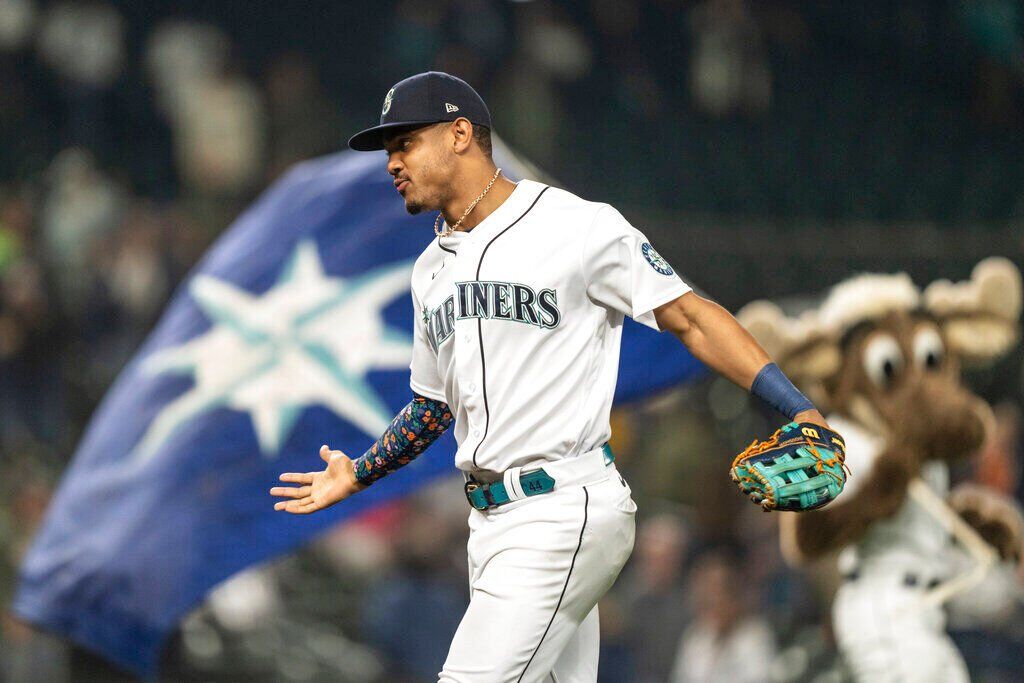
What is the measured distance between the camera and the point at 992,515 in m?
5.93

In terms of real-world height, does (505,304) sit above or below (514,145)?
above

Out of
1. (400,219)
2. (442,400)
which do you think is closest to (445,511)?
(400,219)

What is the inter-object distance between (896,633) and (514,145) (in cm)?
321

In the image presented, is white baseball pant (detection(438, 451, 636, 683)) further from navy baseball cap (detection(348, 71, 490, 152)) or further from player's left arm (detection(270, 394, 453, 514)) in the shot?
navy baseball cap (detection(348, 71, 490, 152))

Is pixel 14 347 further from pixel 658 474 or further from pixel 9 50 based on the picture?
pixel 658 474

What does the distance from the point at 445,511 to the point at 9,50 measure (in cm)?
411

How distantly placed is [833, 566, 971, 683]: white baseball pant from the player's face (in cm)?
327

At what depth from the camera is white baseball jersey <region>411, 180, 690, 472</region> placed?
10.7 feet

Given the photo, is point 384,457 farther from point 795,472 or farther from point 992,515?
point 992,515

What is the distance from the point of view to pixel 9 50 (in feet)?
29.7

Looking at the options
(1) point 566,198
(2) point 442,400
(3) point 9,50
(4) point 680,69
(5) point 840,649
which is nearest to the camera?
(1) point 566,198

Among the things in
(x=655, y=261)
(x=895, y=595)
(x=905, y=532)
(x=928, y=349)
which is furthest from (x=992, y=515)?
(x=655, y=261)

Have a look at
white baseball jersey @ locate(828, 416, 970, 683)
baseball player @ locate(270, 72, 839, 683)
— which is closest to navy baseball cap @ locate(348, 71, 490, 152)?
baseball player @ locate(270, 72, 839, 683)

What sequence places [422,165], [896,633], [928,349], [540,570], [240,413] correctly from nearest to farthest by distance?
[540,570] → [422,165] → [896,633] → [928,349] → [240,413]
